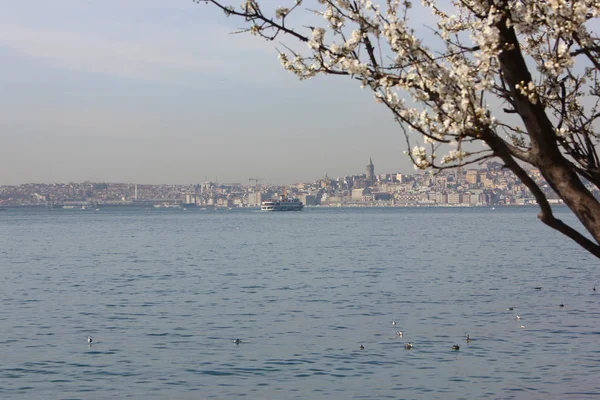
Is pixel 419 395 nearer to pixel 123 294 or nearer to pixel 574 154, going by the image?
pixel 574 154

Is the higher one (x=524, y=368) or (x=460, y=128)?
(x=460, y=128)

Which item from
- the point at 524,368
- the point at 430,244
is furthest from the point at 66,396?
the point at 430,244

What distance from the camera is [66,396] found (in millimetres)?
18469

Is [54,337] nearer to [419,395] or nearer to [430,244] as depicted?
[419,395]

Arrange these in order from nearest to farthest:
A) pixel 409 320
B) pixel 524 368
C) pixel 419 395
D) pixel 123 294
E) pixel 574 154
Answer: pixel 574 154 → pixel 419 395 → pixel 524 368 → pixel 409 320 → pixel 123 294

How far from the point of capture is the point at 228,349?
2338 centimetres

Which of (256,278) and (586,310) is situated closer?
(586,310)

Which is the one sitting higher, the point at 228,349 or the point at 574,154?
the point at 574,154

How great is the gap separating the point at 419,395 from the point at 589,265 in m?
35.7

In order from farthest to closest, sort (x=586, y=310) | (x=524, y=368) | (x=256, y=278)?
(x=256, y=278), (x=586, y=310), (x=524, y=368)

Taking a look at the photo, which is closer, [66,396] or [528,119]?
[528,119]

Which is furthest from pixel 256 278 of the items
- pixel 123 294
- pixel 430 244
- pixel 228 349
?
pixel 430 244

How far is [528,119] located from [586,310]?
925 inches

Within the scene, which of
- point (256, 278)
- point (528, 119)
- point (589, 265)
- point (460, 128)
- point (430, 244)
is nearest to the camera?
point (460, 128)
